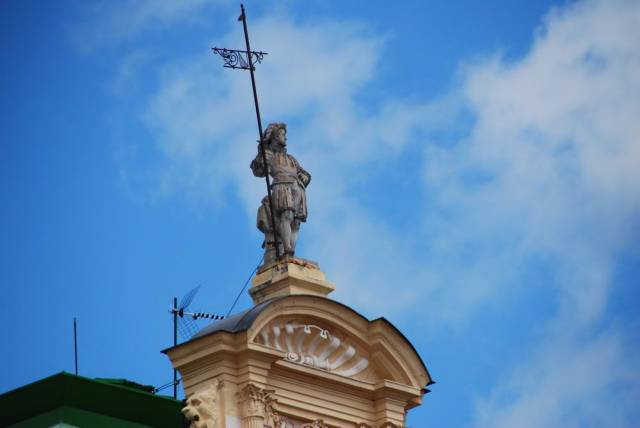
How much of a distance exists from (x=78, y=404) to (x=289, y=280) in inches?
180

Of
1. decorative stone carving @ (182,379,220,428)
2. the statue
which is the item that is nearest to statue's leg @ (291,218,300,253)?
the statue

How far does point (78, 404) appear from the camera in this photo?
1517 inches

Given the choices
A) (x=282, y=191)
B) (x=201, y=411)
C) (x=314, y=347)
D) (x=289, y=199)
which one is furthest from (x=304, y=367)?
(x=282, y=191)

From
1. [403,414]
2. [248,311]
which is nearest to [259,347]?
[248,311]

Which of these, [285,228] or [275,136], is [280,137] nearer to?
[275,136]

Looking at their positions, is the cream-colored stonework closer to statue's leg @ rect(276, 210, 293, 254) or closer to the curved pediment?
the curved pediment

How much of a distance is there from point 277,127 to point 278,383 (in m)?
5.32

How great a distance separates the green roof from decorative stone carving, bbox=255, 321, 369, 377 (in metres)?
2.22

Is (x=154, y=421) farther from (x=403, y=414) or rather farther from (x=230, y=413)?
(x=403, y=414)

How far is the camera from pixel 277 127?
42.8 m

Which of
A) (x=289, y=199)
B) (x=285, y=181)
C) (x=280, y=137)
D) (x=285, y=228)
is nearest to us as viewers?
(x=285, y=228)

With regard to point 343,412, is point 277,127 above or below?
above

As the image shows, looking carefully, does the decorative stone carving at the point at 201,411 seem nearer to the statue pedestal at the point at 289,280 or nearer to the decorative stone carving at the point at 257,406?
the decorative stone carving at the point at 257,406

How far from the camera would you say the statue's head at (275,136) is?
1682 inches
